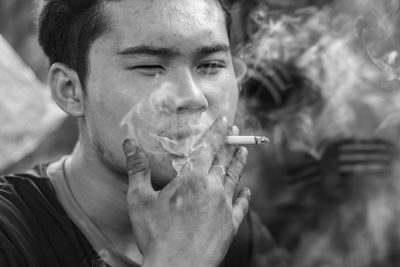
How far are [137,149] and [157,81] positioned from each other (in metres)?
0.32

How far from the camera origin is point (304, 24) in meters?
4.05

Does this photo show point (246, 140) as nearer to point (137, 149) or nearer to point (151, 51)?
point (137, 149)

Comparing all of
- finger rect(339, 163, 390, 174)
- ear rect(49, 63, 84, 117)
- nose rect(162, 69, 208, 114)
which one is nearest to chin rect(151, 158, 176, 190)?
nose rect(162, 69, 208, 114)

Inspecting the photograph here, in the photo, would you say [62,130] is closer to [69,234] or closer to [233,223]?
[69,234]

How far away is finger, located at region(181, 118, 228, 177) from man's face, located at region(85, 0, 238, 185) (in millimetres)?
90

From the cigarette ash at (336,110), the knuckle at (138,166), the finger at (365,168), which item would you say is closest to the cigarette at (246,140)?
the knuckle at (138,166)

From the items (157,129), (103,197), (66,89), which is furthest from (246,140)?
(66,89)

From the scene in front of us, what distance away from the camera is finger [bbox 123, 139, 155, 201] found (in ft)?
7.79

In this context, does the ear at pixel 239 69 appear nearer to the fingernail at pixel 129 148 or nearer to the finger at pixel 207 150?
the finger at pixel 207 150

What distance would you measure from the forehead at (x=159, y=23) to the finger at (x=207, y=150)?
0.40 meters

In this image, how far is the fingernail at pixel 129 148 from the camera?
2.46 metres

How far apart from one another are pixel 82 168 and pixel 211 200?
84 centimetres

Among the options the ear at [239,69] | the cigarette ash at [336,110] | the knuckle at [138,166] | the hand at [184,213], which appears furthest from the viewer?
the cigarette ash at [336,110]

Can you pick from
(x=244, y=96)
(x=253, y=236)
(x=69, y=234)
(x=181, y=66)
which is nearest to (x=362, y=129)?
(x=244, y=96)
